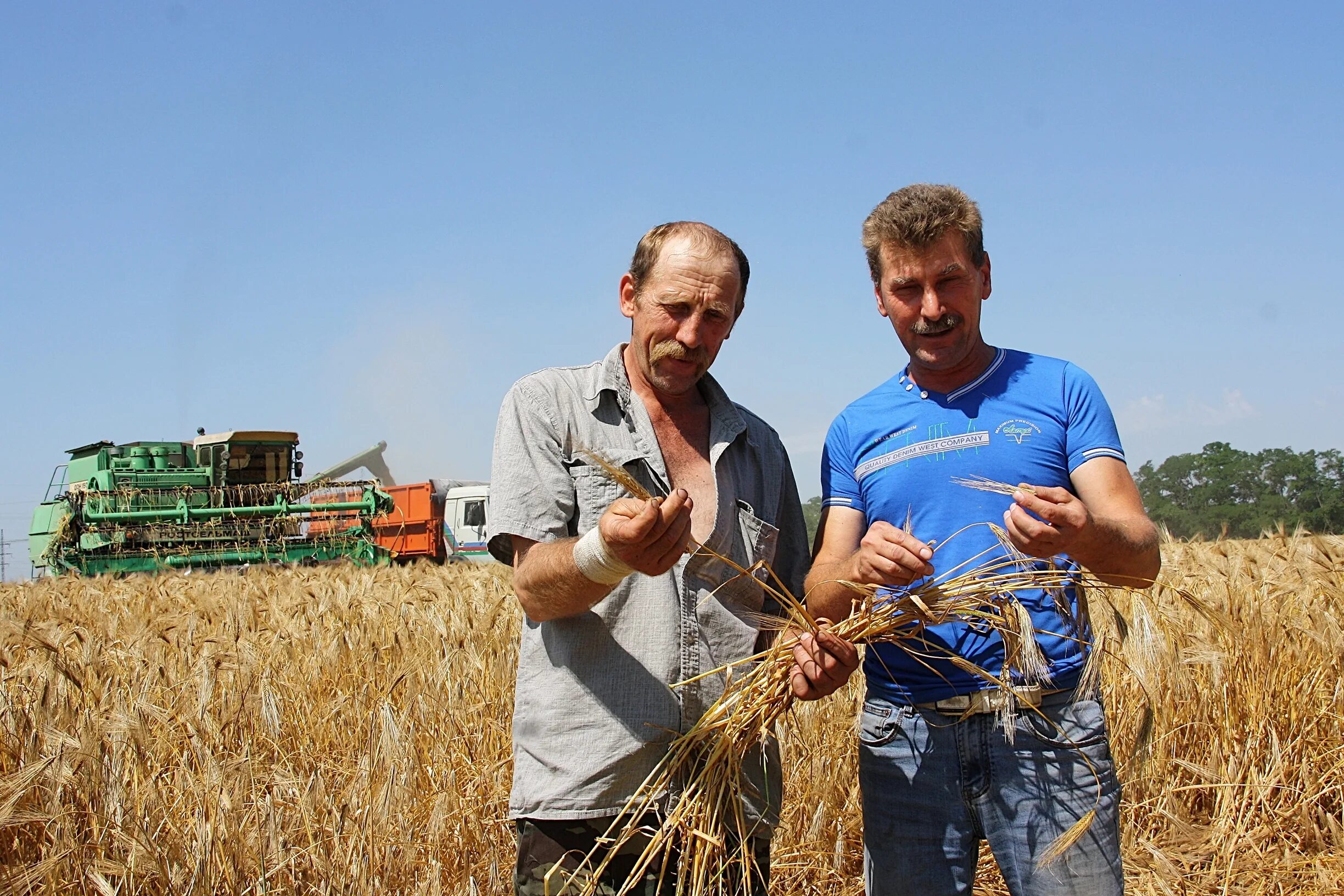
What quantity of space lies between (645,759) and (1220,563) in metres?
4.74

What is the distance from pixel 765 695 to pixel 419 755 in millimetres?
1652

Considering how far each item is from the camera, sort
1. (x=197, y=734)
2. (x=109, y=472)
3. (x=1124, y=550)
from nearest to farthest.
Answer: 1. (x=1124, y=550)
2. (x=197, y=734)
3. (x=109, y=472)

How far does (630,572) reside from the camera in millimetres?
1600

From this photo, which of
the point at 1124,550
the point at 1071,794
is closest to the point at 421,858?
the point at 1071,794

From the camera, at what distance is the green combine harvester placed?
51.4 feet

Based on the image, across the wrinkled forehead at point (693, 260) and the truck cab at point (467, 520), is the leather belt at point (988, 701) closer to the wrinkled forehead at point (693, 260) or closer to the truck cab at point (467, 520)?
the wrinkled forehead at point (693, 260)

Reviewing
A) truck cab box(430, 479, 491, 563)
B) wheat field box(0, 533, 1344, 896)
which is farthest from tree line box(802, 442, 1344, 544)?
wheat field box(0, 533, 1344, 896)

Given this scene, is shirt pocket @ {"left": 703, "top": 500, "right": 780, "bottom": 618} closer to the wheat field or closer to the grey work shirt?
the grey work shirt

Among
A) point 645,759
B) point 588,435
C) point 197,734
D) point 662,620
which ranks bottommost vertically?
point 197,734

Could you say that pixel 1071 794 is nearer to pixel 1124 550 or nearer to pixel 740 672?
pixel 1124 550

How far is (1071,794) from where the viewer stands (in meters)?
1.73

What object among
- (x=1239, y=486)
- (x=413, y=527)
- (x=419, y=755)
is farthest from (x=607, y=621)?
(x=1239, y=486)

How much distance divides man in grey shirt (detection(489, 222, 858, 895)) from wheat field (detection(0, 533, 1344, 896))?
62 centimetres

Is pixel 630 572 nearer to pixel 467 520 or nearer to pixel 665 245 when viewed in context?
pixel 665 245
